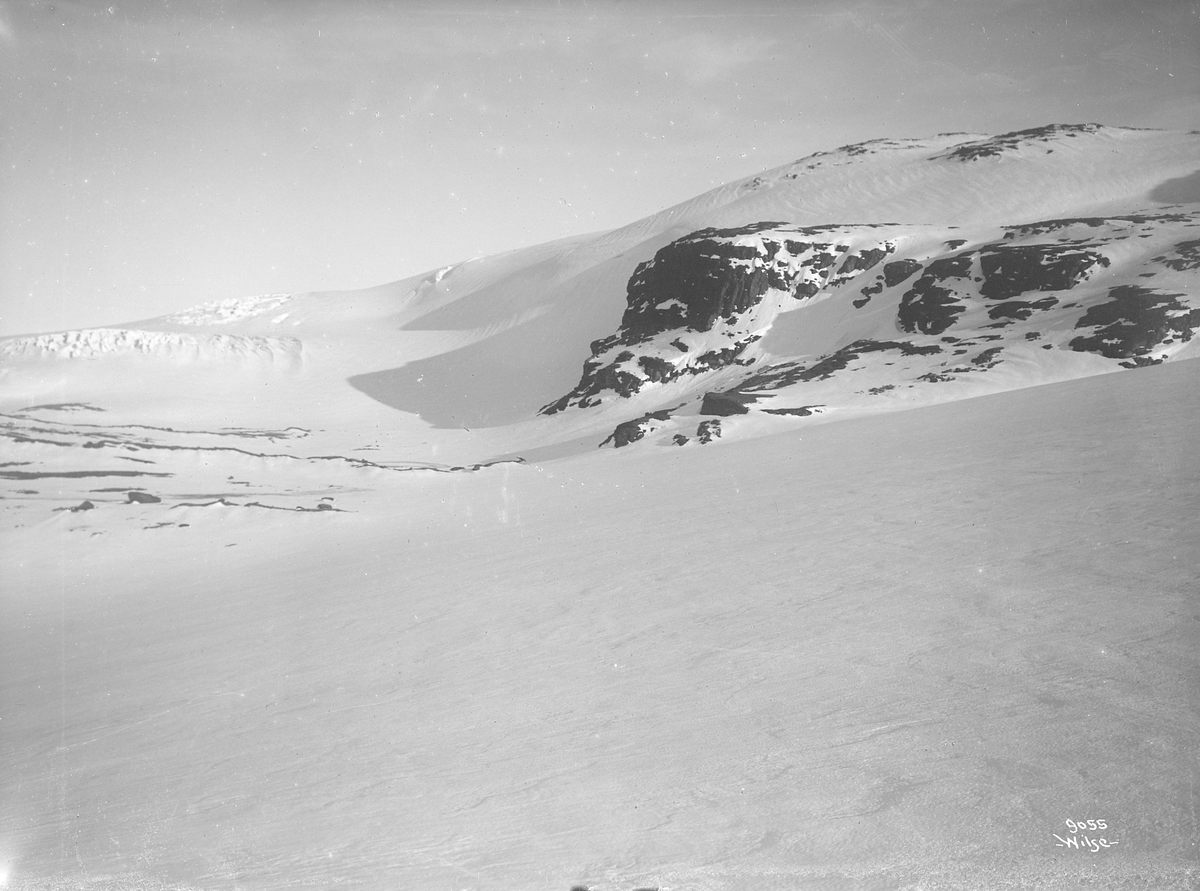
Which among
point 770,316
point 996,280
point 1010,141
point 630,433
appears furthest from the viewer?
point 1010,141

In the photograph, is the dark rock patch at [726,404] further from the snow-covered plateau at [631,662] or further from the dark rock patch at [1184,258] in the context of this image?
the dark rock patch at [1184,258]

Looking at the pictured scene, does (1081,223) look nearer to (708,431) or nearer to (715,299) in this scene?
(715,299)

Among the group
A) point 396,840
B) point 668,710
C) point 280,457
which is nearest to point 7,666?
point 396,840

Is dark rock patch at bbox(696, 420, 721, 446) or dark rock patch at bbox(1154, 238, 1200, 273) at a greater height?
dark rock patch at bbox(1154, 238, 1200, 273)

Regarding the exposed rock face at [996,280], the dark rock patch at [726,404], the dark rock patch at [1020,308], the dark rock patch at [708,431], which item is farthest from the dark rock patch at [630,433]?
the dark rock patch at [1020,308]

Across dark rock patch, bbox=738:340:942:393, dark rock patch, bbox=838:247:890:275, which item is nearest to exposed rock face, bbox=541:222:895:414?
dark rock patch, bbox=838:247:890:275

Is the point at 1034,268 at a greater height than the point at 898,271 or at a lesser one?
lesser

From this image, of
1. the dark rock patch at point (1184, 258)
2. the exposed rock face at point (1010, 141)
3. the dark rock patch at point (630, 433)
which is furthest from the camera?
the exposed rock face at point (1010, 141)

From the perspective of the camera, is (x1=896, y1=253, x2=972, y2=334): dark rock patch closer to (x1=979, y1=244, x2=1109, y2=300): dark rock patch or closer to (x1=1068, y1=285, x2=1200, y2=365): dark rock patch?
(x1=979, y1=244, x2=1109, y2=300): dark rock patch
